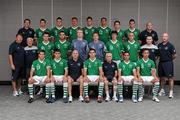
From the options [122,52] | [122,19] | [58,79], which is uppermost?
[122,19]

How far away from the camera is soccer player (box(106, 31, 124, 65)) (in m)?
9.20

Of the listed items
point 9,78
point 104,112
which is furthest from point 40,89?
point 104,112

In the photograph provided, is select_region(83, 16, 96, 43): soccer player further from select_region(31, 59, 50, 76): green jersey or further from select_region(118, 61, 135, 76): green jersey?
select_region(31, 59, 50, 76): green jersey

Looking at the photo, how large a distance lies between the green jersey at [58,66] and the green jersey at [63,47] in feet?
1.42

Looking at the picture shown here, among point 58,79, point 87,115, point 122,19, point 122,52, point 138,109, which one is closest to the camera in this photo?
point 87,115

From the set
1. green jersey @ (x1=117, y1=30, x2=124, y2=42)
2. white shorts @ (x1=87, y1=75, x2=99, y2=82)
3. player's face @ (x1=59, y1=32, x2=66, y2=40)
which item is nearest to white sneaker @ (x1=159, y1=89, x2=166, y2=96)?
green jersey @ (x1=117, y1=30, x2=124, y2=42)

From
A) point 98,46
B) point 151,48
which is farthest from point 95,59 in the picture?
point 151,48

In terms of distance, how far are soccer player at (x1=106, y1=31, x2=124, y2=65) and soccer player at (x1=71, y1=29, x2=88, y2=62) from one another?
587 mm

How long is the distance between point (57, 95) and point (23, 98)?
865 millimetres

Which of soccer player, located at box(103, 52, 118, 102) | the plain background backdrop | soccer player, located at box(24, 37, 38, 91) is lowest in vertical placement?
soccer player, located at box(103, 52, 118, 102)

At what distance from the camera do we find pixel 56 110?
773 cm

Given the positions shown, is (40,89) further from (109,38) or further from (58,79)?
(109,38)

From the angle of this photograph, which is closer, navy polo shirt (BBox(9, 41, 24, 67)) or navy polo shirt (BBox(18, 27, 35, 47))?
navy polo shirt (BBox(9, 41, 24, 67))

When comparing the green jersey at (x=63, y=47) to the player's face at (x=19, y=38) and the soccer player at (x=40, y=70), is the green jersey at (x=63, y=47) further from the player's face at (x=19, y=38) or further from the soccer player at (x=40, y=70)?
the player's face at (x=19, y=38)
